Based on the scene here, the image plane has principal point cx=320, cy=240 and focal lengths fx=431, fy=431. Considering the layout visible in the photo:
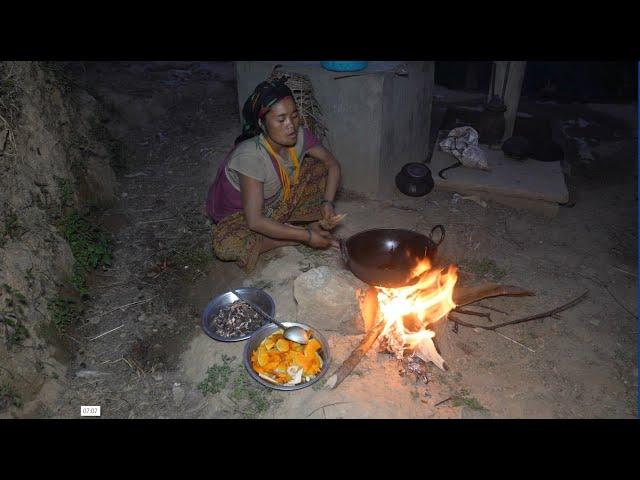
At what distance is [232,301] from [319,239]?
2.70ft

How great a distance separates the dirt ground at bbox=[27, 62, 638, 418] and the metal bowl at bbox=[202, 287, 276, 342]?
94 millimetres

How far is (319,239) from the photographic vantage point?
337cm

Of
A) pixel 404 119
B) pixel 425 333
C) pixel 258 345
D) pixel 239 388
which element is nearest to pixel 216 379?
pixel 239 388

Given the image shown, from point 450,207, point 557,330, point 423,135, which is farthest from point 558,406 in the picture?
point 423,135

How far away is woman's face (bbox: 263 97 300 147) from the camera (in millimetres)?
2994

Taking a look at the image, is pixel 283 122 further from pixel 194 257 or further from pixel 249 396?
pixel 249 396

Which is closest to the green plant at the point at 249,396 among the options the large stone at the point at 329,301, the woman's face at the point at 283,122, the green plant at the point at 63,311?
the large stone at the point at 329,301

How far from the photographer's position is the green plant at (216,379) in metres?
2.71

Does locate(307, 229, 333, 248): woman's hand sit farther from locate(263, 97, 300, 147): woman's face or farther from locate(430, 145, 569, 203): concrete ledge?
locate(430, 145, 569, 203): concrete ledge

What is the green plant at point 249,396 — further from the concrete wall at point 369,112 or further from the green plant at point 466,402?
the concrete wall at point 369,112

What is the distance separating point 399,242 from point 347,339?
0.85 m

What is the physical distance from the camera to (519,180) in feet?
15.8

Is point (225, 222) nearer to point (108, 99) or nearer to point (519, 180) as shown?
point (519, 180)

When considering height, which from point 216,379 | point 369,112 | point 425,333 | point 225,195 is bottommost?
point 216,379
